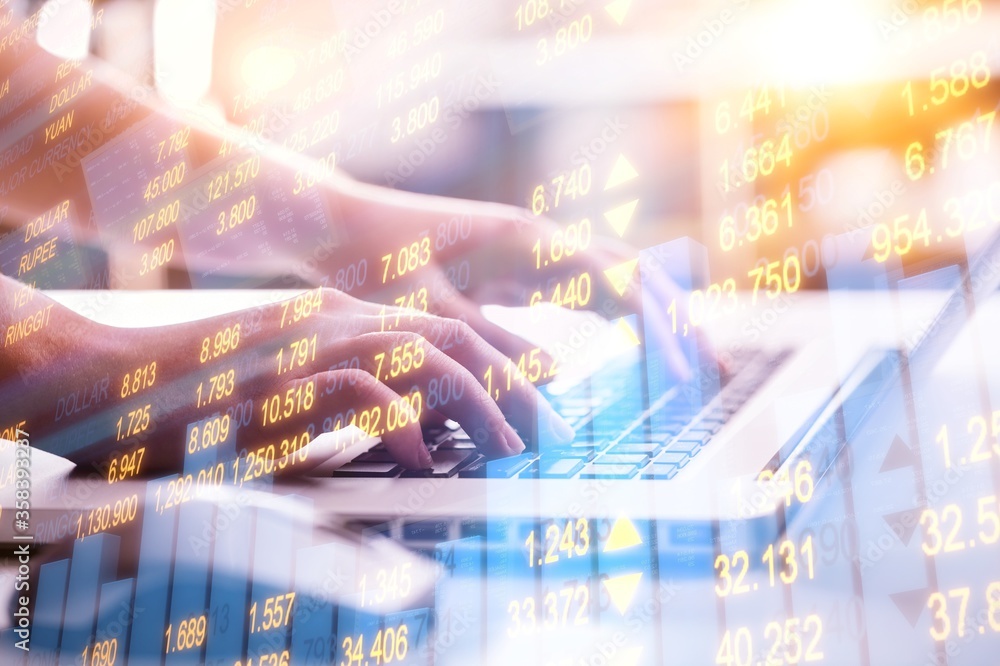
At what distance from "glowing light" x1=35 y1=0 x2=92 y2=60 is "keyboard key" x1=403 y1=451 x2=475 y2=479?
1042 millimetres

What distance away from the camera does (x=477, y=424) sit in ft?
3.25

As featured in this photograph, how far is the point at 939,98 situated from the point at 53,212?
132cm

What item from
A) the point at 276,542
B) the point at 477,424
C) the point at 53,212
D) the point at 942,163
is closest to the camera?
the point at 942,163

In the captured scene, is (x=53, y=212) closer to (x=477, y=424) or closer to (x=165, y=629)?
(x=165, y=629)

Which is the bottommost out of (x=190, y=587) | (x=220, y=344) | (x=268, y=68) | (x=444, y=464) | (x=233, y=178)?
(x=190, y=587)

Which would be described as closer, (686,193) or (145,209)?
(686,193)

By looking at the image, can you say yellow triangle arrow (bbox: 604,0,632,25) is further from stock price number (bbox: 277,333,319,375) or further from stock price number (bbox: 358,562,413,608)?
stock price number (bbox: 358,562,413,608)

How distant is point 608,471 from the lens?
34.7 inches

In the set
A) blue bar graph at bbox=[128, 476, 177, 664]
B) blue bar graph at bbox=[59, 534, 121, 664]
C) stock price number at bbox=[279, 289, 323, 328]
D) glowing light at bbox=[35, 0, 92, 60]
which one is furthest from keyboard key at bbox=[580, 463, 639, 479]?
glowing light at bbox=[35, 0, 92, 60]

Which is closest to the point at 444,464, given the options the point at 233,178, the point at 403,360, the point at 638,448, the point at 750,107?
the point at 403,360

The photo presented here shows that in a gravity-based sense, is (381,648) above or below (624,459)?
below

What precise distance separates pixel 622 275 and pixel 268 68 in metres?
0.71

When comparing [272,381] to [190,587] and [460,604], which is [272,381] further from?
[460,604]

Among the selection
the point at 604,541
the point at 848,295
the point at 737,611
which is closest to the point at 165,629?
the point at 604,541
